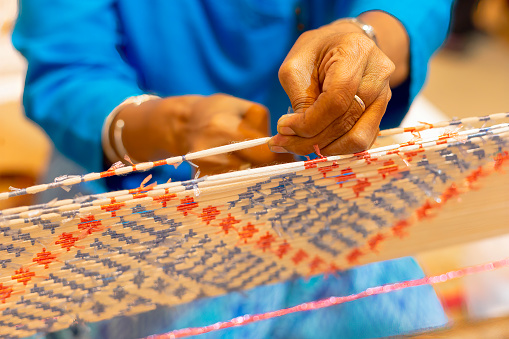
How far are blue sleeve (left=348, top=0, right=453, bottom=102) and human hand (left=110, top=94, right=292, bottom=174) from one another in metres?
0.37

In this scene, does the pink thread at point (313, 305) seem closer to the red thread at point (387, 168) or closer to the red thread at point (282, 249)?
the red thread at point (282, 249)

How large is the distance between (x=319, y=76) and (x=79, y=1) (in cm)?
59

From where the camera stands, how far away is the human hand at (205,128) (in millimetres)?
492

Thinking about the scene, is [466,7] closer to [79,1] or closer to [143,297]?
[79,1]

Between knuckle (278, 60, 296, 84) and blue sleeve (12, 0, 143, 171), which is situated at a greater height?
blue sleeve (12, 0, 143, 171)

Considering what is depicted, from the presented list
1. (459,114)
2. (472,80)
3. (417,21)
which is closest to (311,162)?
(417,21)

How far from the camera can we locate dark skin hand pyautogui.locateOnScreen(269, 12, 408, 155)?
1.32 ft

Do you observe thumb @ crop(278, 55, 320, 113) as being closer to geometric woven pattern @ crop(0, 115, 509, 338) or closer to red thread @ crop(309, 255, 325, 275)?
geometric woven pattern @ crop(0, 115, 509, 338)

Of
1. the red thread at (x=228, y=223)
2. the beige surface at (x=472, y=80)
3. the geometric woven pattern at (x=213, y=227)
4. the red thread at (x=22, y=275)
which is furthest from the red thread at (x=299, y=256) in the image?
the beige surface at (x=472, y=80)

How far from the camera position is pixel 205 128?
19.9 inches

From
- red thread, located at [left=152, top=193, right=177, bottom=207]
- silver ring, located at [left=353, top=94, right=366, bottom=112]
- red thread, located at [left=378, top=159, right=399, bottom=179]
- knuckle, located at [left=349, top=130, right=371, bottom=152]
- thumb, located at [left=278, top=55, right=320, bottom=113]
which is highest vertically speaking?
thumb, located at [left=278, top=55, right=320, bottom=113]

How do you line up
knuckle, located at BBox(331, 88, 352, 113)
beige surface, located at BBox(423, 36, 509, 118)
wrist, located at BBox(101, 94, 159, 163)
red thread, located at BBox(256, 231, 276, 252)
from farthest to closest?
1. beige surface, located at BBox(423, 36, 509, 118)
2. wrist, located at BBox(101, 94, 159, 163)
3. red thread, located at BBox(256, 231, 276, 252)
4. knuckle, located at BBox(331, 88, 352, 113)

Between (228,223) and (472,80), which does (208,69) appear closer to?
(228,223)

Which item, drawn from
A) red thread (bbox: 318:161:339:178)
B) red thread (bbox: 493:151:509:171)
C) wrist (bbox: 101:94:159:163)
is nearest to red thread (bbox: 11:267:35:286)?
wrist (bbox: 101:94:159:163)
